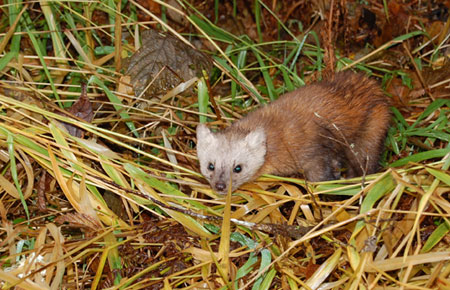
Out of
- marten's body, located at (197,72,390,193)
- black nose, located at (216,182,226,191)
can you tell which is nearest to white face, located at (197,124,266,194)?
marten's body, located at (197,72,390,193)

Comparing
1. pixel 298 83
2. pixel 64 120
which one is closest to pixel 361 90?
pixel 298 83

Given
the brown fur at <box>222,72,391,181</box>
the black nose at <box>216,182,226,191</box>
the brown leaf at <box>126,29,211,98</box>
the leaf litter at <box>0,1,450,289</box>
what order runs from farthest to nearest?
the brown leaf at <box>126,29,211,98</box> → the brown fur at <box>222,72,391,181</box> → the black nose at <box>216,182,226,191</box> → the leaf litter at <box>0,1,450,289</box>

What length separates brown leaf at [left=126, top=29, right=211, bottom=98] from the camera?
4.47 meters

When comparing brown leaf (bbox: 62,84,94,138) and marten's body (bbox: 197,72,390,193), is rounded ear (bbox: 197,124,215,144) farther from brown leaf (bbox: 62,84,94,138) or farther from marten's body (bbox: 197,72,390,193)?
brown leaf (bbox: 62,84,94,138)

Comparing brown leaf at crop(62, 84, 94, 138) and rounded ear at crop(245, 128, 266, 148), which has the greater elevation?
brown leaf at crop(62, 84, 94, 138)

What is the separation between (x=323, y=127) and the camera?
438 centimetres

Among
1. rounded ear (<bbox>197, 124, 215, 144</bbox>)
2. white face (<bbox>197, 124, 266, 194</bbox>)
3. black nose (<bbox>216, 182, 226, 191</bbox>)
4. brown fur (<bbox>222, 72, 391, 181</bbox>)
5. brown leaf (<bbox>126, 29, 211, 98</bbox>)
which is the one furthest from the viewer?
brown leaf (<bbox>126, 29, 211, 98</bbox>)

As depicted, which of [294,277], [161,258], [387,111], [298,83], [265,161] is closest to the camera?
[294,277]

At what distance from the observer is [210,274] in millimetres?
3381

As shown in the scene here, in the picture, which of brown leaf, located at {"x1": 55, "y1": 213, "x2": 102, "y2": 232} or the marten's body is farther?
the marten's body

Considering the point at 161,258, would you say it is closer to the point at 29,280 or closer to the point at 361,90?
the point at 29,280

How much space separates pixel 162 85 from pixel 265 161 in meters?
0.97

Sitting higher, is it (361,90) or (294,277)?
(361,90)

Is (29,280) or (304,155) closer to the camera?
(29,280)
